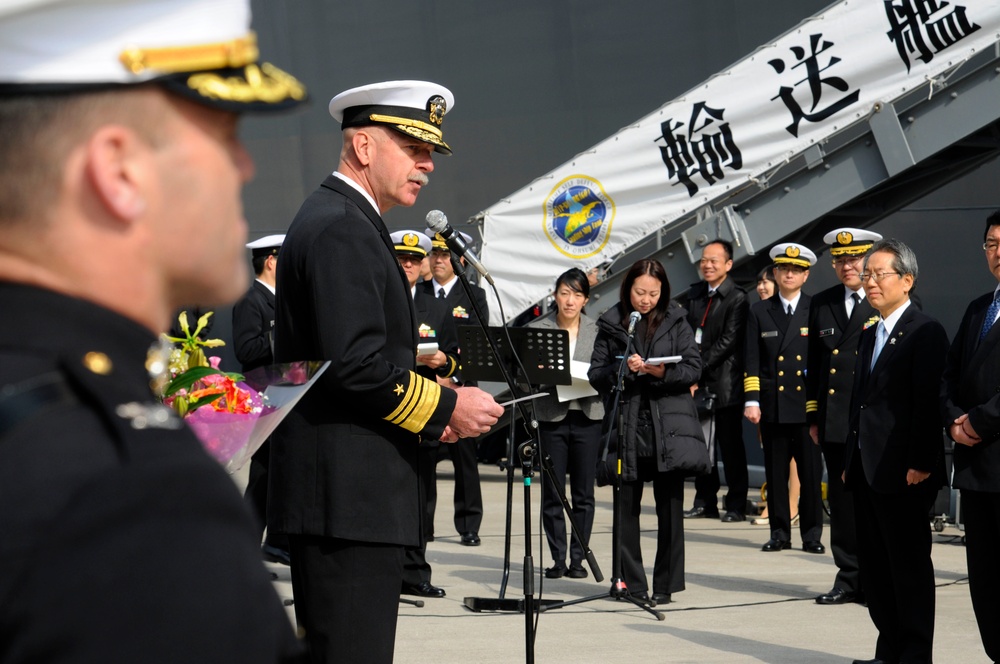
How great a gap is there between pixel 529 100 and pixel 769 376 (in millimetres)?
5720

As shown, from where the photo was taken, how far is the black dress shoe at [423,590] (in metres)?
6.82

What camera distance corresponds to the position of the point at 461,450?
8461mm

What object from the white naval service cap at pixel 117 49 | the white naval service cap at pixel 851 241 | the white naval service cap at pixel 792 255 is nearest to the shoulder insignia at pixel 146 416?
the white naval service cap at pixel 117 49

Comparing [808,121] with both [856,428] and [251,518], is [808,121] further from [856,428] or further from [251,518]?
[251,518]

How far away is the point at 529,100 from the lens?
530 inches

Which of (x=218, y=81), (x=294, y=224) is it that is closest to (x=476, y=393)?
(x=294, y=224)

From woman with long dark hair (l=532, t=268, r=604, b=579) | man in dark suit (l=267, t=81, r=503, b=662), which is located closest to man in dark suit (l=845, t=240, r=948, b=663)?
woman with long dark hair (l=532, t=268, r=604, b=579)

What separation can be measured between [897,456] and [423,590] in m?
2.85

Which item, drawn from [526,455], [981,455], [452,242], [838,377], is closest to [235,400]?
[452,242]

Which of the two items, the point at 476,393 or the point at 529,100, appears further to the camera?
the point at 529,100

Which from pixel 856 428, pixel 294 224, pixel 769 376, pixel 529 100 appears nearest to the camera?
pixel 294 224

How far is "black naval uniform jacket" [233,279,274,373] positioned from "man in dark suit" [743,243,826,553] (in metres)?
3.62

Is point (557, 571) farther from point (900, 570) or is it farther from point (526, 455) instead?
point (900, 570)

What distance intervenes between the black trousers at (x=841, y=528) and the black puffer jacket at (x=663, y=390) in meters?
0.83
